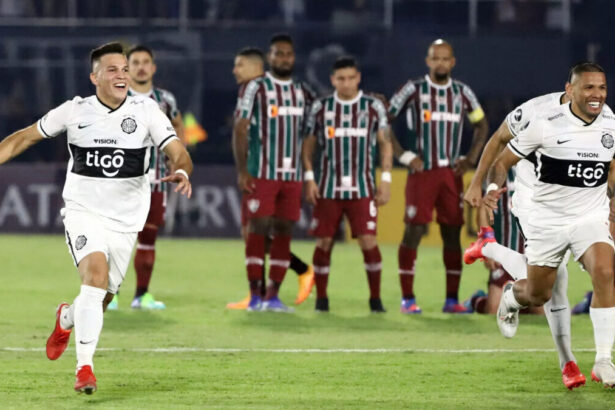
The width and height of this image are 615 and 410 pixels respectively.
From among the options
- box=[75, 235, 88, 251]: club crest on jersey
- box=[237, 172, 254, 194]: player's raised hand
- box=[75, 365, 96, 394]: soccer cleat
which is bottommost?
box=[75, 365, 96, 394]: soccer cleat

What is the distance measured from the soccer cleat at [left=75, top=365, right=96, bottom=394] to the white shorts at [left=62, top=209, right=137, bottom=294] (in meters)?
0.70

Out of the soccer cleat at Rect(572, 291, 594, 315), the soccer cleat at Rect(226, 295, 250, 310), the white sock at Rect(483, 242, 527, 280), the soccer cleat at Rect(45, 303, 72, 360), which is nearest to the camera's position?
the soccer cleat at Rect(45, 303, 72, 360)

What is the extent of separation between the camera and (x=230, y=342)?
29.3 feet

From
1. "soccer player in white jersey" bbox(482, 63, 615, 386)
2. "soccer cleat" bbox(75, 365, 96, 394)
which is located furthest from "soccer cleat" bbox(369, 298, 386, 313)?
"soccer cleat" bbox(75, 365, 96, 394)

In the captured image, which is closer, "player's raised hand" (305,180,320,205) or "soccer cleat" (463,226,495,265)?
"soccer cleat" (463,226,495,265)

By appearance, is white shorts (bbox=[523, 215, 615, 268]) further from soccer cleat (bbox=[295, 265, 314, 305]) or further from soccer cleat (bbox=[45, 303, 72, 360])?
soccer cleat (bbox=[295, 265, 314, 305])

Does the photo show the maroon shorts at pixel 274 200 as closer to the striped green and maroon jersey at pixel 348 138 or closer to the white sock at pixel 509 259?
the striped green and maroon jersey at pixel 348 138

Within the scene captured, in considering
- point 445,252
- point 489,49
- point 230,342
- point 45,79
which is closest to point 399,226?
point 489,49

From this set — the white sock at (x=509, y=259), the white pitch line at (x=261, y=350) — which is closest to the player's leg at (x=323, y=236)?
the white pitch line at (x=261, y=350)

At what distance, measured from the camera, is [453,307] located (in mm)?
10953

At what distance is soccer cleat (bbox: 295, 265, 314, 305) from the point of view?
11555mm

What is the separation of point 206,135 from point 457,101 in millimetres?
11532

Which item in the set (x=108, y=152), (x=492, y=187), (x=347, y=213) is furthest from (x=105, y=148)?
(x=347, y=213)

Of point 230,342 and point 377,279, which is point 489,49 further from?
point 230,342
